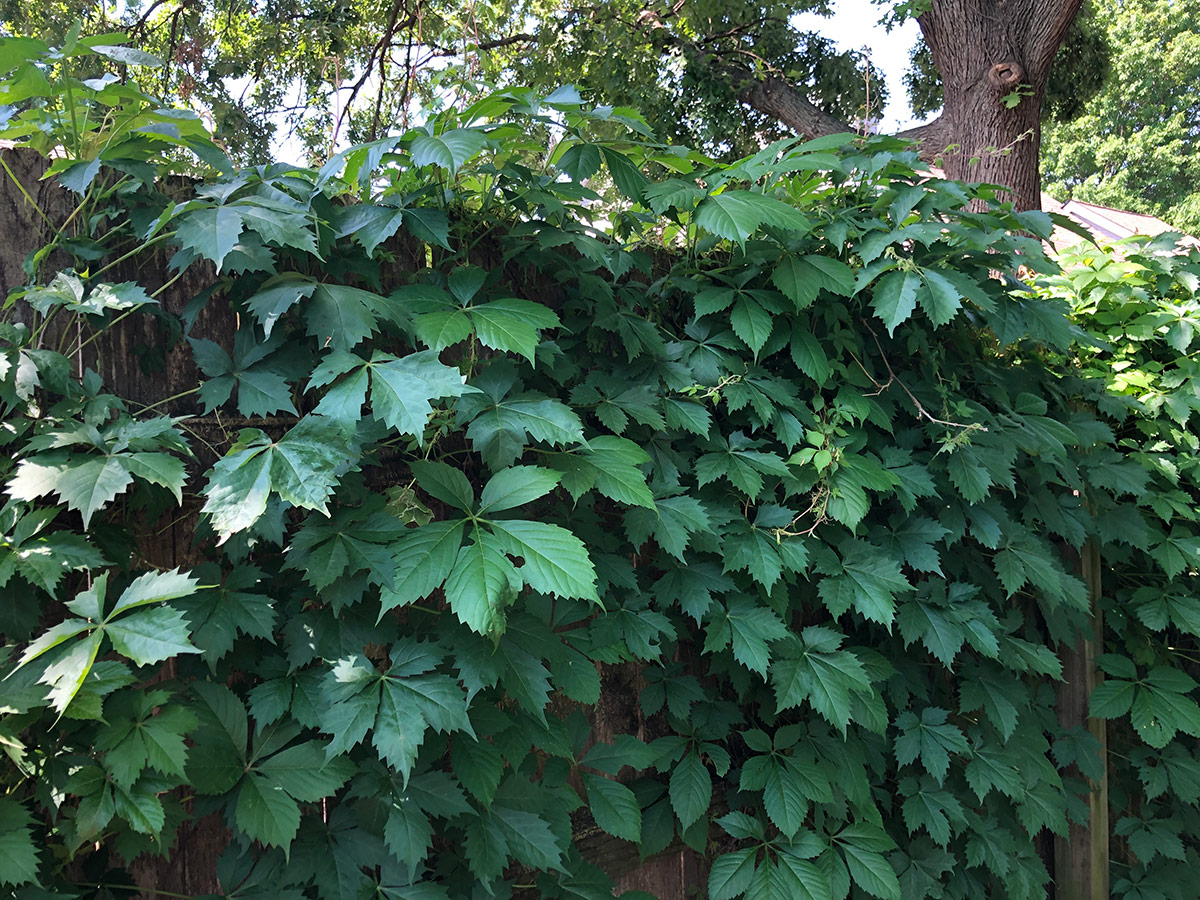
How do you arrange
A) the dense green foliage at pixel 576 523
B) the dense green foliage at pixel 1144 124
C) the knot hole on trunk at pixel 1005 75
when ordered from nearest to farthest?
the dense green foliage at pixel 576 523
the knot hole on trunk at pixel 1005 75
the dense green foliage at pixel 1144 124

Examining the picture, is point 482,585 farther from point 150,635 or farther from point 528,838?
point 528,838

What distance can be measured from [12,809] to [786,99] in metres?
8.33

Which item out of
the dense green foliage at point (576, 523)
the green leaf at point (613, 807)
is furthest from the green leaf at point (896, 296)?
the green leaf at point (613, 807)

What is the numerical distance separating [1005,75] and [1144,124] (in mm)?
25403

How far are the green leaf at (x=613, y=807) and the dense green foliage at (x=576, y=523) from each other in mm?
12

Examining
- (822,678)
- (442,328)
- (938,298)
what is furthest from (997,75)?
(442,328)

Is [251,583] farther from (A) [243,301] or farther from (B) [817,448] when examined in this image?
(B) [817,448]

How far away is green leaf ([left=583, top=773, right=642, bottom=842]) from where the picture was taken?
1.80m

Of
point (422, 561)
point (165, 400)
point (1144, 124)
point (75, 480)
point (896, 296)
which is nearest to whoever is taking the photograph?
point (75, 480)

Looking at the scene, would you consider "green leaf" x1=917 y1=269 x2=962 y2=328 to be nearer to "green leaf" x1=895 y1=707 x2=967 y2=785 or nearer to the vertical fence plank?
"green leaf" x1=895 y1=707 x2=967 y2=785

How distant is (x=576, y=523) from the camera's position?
1.88 m

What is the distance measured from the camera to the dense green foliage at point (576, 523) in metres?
1.33

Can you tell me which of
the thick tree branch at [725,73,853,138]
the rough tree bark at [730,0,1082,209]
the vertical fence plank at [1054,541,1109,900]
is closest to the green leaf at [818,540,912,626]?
the vertical fence plank at [1054,541,1109,900]

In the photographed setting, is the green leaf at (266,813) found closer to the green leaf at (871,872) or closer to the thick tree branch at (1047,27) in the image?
the green leaf at (871,872)
